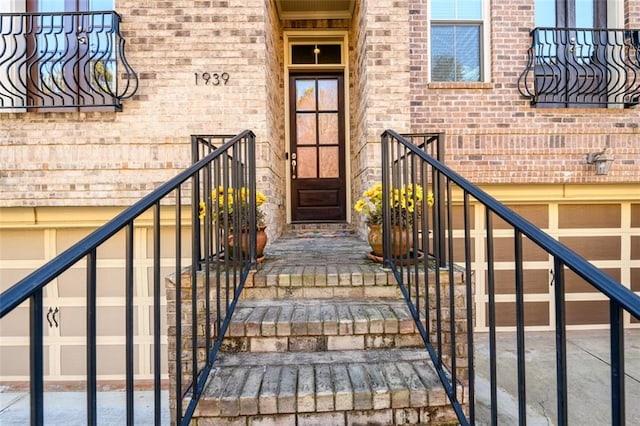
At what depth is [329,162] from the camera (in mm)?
5055

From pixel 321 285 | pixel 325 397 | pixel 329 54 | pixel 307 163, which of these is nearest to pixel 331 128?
pixel 307 163

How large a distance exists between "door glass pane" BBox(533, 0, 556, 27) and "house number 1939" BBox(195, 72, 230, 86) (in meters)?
3.78

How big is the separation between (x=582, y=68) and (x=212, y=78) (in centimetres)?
414

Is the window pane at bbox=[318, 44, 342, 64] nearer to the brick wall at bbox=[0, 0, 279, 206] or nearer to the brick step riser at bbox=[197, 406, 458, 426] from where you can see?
the brick wall at bbox=[0, 0, 279, 206]

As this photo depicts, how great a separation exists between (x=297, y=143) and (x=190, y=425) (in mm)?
Result: 3981

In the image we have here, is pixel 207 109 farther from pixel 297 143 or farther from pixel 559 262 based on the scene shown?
pixel 559 262

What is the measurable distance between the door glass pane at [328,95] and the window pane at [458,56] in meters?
1.41

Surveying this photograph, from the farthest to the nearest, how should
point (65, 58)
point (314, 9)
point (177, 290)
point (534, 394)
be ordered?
point (314, 9) < point (65, 58) < point (534, 394) < point (177, 290)

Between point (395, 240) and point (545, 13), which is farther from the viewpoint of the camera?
point (545, 13)

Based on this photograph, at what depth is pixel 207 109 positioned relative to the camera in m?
3.61

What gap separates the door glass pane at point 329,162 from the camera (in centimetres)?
504

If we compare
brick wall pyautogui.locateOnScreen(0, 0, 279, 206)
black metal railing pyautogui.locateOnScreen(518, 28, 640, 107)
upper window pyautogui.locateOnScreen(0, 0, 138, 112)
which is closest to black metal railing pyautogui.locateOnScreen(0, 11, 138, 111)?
upper window pyautogui.locateOnScreen(0, 0, 138, 112)

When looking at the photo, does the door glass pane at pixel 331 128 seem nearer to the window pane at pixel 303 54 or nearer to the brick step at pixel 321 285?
the window pane at pixel 303 54

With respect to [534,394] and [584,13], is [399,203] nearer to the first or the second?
[534,394]
